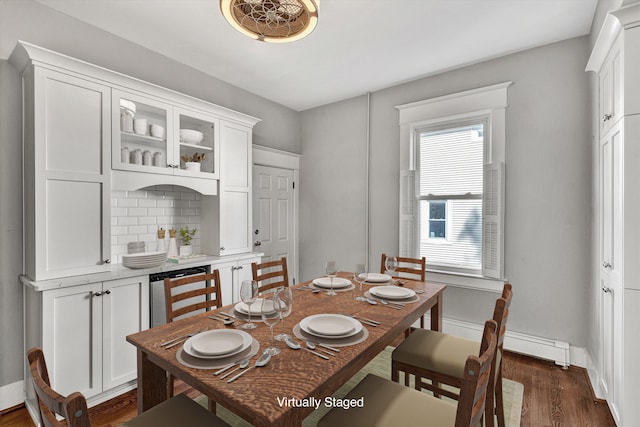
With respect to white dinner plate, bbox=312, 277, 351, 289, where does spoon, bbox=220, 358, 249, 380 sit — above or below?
below

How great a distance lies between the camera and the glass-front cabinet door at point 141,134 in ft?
7.88

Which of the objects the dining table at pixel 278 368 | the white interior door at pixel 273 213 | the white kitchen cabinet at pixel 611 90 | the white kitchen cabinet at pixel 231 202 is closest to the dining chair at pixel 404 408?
the dining table at pixel 278 368

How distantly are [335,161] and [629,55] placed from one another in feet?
9.86

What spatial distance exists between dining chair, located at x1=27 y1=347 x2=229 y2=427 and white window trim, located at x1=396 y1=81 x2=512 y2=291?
8.95ft

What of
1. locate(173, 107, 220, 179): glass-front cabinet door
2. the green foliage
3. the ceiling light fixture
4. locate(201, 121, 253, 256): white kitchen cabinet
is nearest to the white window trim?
locate(201, 121, 253, 256): white kitchen cabinet

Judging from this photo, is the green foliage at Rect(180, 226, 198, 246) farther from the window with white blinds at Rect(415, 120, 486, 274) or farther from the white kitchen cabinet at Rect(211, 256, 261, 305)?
the window with white blinds at Rect(415, 120, 486, 274)

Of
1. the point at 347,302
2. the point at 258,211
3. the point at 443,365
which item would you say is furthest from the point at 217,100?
Answer: the point at 443,365

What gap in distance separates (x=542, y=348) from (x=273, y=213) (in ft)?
10.8

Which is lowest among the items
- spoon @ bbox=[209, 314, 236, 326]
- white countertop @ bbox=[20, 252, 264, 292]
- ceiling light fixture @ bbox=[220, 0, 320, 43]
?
spoon @ bbox=[209, 314, 236, 326]

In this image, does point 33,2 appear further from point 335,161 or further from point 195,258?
point 335,161

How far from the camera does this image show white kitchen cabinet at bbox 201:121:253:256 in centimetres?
319

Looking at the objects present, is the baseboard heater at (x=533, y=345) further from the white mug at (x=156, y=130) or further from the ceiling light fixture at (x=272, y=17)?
the white mug at (x=156, y=130)

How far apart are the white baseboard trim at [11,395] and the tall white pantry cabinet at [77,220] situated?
0.18 meters

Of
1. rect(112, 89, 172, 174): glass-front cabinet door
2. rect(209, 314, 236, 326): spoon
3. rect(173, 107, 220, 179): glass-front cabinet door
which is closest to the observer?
rect(209, 314, 236, 326): spoon
